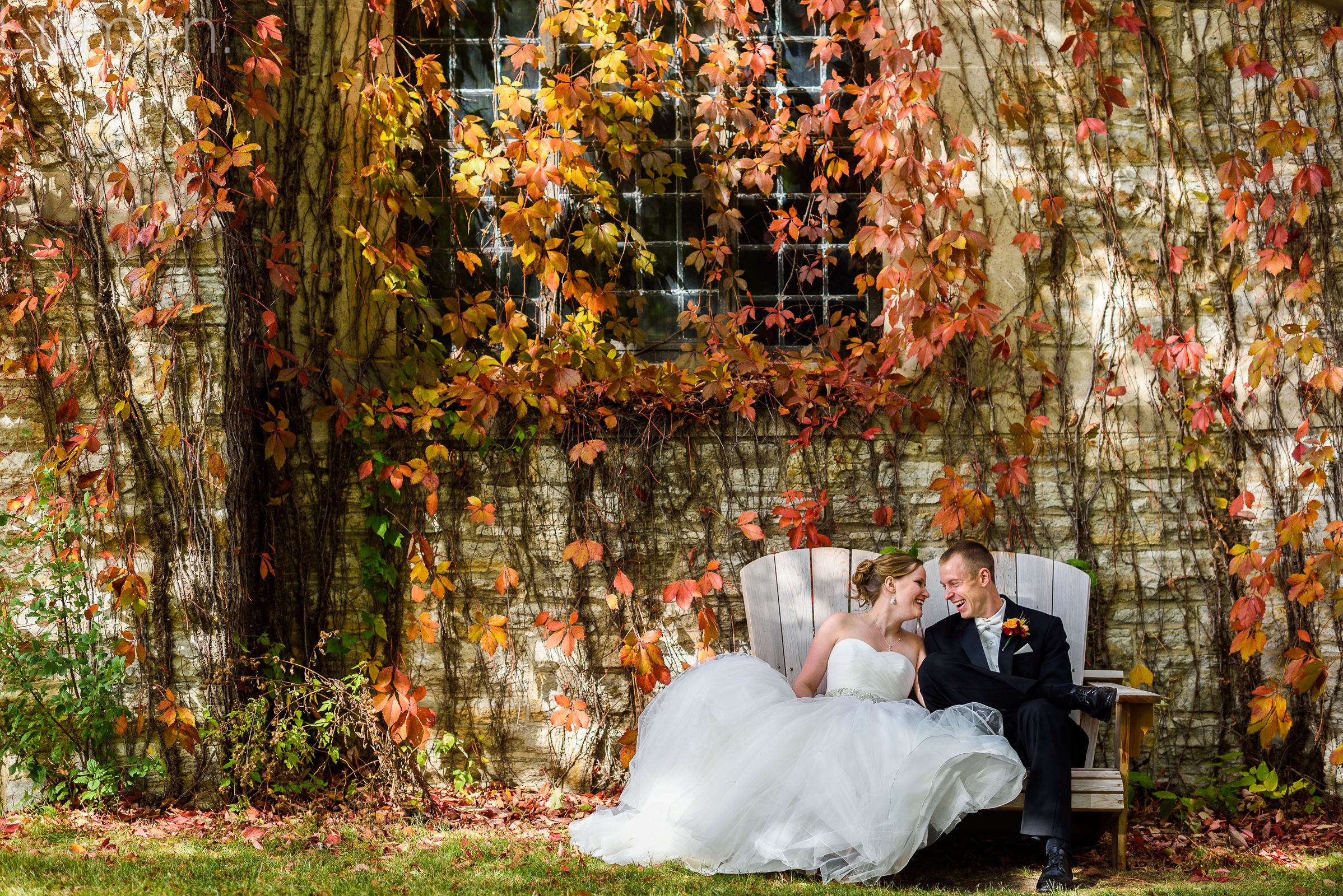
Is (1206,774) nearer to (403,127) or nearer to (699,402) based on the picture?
(699,402)

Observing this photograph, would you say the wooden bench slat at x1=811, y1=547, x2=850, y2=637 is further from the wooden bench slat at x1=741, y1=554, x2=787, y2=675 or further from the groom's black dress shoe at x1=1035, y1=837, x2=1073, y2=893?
the groom's black dress shoe at x1=1035, y1=837, x2=1073, y2=893

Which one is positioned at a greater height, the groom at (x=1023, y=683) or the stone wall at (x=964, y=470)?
the stone wall at (x=964, y=470)

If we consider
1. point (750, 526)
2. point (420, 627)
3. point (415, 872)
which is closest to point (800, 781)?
point (750, 526)

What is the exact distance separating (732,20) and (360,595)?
2.92 meters

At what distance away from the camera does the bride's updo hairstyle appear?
3793 millimetres

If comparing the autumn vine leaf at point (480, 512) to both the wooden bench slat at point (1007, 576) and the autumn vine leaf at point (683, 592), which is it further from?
the wooden bench slat at point (1007, 576)

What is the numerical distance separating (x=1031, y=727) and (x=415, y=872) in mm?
2063

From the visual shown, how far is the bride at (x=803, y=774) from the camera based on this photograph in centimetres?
302

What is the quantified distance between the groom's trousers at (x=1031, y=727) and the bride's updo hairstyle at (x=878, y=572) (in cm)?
33

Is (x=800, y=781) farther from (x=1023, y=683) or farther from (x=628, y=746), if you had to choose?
(x=628, y=746)

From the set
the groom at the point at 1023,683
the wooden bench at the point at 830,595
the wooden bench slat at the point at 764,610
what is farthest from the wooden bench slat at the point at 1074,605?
the wooden bench slat at the point at 764,610

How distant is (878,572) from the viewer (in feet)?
12.6

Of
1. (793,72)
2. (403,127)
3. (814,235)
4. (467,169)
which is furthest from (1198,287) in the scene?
(403,127)

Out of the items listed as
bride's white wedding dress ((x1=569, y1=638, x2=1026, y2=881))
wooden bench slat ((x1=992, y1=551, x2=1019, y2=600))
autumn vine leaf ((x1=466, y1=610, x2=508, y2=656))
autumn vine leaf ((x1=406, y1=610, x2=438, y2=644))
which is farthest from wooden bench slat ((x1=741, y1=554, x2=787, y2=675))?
autumn vine leaf ((x1=406, y1=610, x2=438, y2=644))
